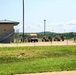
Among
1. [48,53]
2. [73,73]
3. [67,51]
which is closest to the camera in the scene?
[73,73]

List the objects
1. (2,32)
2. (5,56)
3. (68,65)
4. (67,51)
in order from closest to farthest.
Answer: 1. (68,65)
2. (5,56)
3. (67,51)
4. (2,32)

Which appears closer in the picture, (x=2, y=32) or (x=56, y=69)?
(x=56, y=69)

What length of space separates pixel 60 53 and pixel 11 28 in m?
32.6

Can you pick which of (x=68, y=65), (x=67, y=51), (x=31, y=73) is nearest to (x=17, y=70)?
(x=31, y=73)

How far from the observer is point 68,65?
816 inches

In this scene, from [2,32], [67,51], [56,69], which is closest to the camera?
[56,69]

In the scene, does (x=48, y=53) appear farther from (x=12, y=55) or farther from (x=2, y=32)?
(x=2, y=32)

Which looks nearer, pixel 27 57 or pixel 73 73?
pixel 73 73

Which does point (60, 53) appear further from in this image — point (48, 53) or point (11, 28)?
point (11, 28)

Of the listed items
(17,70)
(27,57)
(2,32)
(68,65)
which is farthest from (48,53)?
(2,32)

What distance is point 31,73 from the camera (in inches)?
707

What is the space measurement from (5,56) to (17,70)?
1029cm

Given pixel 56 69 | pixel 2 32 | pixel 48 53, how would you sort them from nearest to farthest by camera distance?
1. pixel 56 69
2. pixel 48 53
3. pixel 2 32

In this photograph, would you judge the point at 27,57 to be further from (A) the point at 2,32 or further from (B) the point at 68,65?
(A) the point at 2,32
